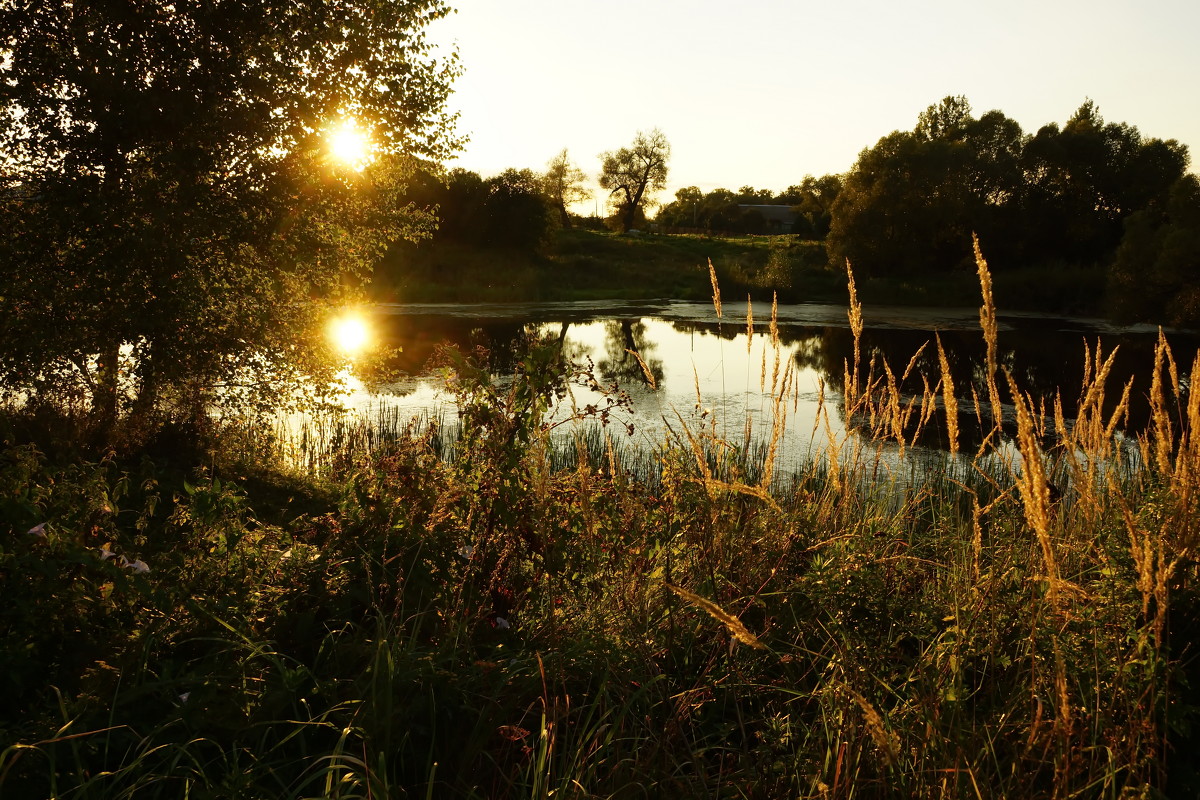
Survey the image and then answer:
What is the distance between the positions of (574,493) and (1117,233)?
3732 centimetres

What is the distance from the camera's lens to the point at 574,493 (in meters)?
3.20

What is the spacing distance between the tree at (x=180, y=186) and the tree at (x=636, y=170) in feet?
200

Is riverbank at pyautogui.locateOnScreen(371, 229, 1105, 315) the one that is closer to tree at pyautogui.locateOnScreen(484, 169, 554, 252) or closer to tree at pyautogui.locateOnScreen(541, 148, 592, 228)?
tree at pyautogui.locateOnScreen(484, 169, 554, 252)

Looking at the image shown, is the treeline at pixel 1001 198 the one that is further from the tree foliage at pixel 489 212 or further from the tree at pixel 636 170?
the tree at pixel 636 170

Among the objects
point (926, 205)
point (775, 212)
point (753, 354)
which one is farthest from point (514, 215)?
point (775, 212)

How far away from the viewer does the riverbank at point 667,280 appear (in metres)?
31.2

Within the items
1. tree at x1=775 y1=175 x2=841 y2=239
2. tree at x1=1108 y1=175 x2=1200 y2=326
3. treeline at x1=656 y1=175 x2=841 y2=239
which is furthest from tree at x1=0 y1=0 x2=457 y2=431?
treeline at x1=656 y1=175 x2=841 y2=239

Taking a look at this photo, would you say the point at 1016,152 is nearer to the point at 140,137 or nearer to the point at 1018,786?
the point at 140,137

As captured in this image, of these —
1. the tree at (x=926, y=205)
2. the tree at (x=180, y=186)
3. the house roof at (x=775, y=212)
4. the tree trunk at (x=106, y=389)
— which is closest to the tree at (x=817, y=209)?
the house roof at (x=775, y=212)

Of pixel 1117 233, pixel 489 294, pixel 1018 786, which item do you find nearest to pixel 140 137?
pixel 1018 786

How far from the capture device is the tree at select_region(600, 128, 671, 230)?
227 feet

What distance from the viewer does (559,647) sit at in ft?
8.71

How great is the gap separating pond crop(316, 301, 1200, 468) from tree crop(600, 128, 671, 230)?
3874 cm

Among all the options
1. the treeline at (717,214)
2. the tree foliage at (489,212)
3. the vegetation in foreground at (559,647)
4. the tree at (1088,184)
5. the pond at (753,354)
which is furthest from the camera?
the treeline at (717,214)
